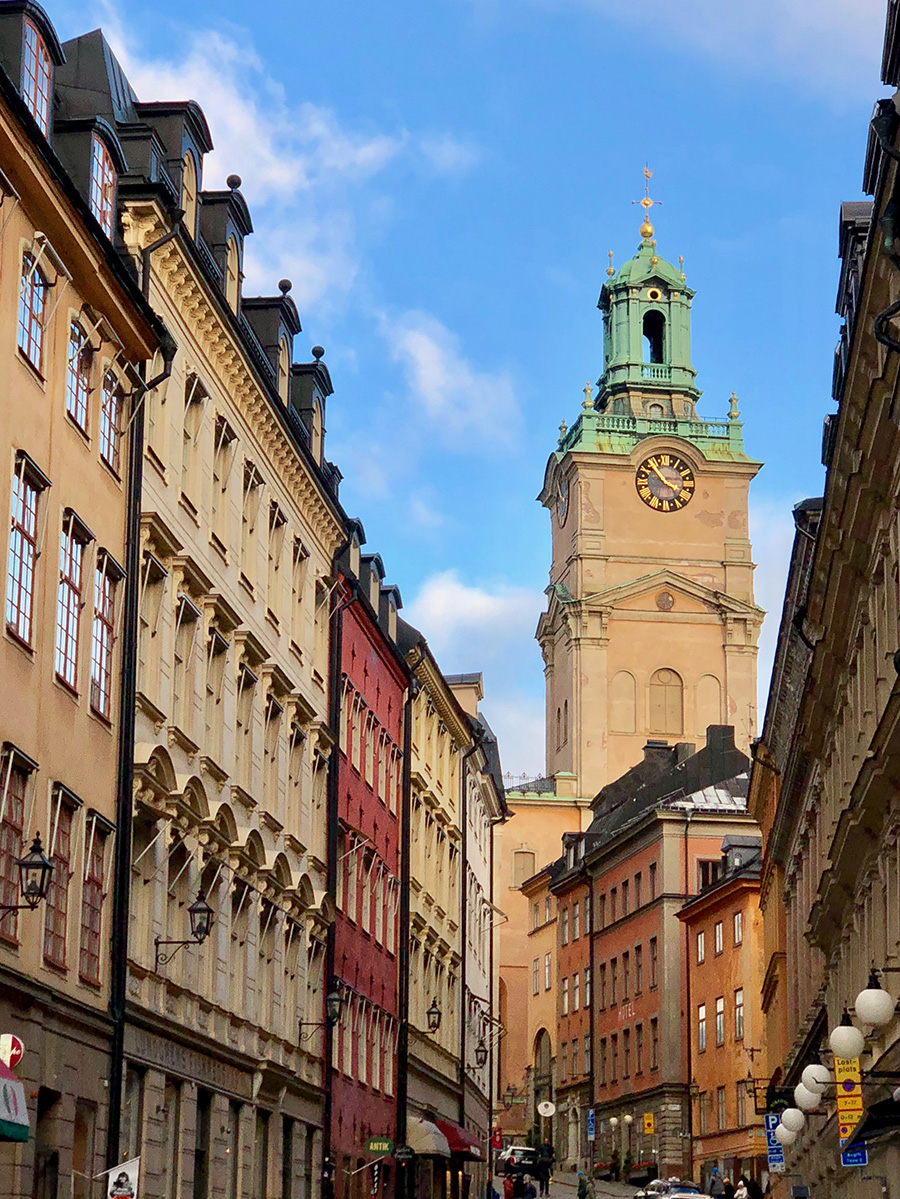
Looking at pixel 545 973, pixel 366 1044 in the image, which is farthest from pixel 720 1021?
pixel 545 973

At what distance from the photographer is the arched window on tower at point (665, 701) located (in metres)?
124

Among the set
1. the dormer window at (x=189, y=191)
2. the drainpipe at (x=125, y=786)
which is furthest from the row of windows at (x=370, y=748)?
the drainpipe at (x=125, y=786)

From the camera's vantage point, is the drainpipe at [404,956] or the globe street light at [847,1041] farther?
the drainpipe at [404,956]

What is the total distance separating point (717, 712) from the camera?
405ft

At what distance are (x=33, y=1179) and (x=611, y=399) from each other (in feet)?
365

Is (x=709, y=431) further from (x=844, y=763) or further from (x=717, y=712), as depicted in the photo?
(x=844, y=763)

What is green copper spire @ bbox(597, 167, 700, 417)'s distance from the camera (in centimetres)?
13425

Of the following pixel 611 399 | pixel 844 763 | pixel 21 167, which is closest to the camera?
pixel 21 167

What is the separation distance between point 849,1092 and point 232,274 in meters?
18.2

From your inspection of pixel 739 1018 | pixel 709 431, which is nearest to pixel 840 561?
pixel 739 1018

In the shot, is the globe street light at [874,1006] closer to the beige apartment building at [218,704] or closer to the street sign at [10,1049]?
the street sign at [10,1049]

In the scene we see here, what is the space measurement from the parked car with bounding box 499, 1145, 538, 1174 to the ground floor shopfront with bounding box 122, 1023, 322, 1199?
4797 centimetres

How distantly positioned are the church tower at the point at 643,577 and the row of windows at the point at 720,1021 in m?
36.6

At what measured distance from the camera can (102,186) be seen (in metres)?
30.8
